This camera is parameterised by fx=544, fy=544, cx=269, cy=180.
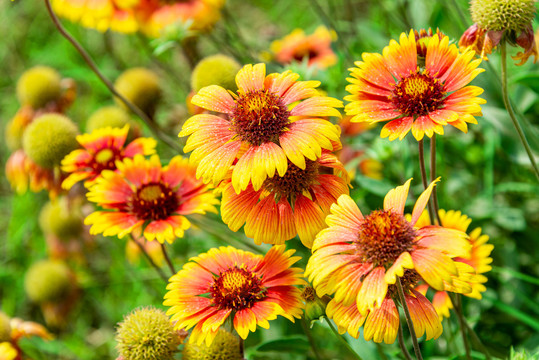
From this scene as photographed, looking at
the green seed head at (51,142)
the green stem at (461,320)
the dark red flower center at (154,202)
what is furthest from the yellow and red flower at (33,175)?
the green stem at (461,320)

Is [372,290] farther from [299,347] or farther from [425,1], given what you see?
[425,1]

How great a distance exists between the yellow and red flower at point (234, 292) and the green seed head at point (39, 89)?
170 cm

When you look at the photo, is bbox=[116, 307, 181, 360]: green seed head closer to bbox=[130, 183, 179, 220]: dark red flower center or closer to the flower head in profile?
bbox=[130, 183, 179, 220]: dark red flower center

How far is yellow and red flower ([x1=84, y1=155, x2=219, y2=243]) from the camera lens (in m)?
1.68

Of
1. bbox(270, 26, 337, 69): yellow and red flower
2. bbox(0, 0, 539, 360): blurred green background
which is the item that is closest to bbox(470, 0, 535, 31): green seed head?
bbox(0, 0, 539, 360): blurred green background

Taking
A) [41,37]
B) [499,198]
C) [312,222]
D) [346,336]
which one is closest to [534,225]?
[499,198]

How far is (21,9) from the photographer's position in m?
4.72

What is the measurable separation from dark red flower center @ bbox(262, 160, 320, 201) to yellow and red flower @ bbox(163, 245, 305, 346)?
0.16 meters

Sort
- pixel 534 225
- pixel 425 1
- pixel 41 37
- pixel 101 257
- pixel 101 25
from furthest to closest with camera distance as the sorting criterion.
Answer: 1. pixel 41 37
2. pixel 101 257
3. pixel 425 1
4. pixel 101 25
5. pixel 534 225

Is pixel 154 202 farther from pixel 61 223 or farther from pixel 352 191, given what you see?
pixel 61 223

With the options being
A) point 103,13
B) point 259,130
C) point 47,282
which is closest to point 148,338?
point 259,130

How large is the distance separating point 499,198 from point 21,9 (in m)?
4.17

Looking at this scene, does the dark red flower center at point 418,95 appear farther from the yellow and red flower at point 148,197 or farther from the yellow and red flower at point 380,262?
the yellow and red flower at point 148,197

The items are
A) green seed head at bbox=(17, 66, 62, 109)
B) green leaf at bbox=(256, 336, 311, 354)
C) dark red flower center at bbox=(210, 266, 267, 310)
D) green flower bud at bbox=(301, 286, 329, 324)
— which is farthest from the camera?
green seed head at bbox=(17, 66, 62, 109)
